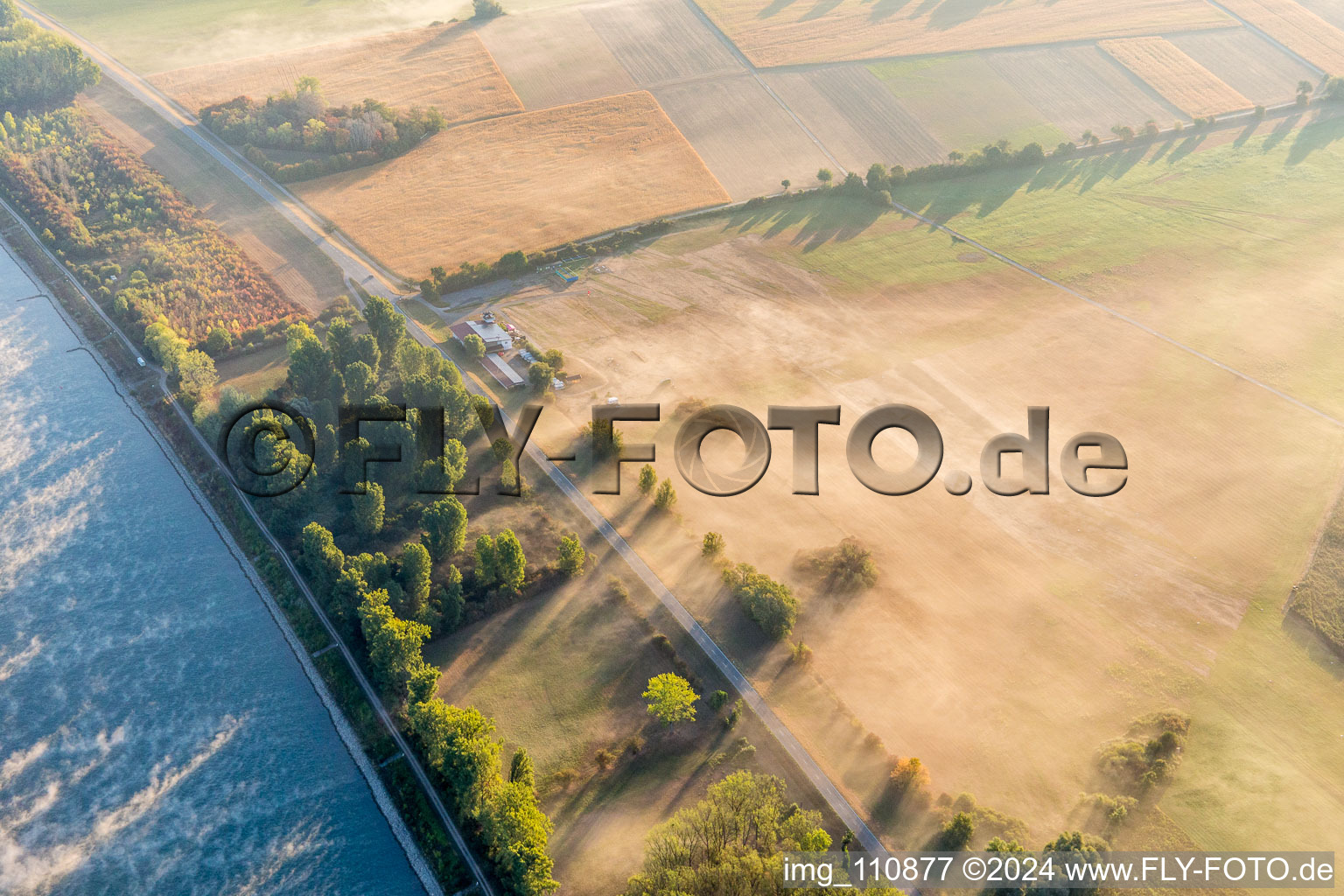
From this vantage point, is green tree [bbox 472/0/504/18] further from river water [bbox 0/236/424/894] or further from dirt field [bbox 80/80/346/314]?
river water [bbox 0/236/424/894]

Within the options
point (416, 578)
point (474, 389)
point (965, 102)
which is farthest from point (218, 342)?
point (965, 102)

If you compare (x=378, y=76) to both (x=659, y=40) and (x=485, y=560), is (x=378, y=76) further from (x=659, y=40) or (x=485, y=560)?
(x=485, y=560)

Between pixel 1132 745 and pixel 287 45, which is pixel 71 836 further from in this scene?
pixel 287 45

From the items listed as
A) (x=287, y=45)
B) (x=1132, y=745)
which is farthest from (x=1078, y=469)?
(x=287, y=45)

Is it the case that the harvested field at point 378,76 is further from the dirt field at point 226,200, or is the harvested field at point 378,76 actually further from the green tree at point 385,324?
the green tree at point 385,324

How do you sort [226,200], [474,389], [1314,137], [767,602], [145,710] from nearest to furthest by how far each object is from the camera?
[145,710]
[767,602]
[474,389]
[226,200]
[1314,137]

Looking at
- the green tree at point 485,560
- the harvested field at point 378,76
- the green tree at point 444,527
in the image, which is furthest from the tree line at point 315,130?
the green tree at point 485,560
